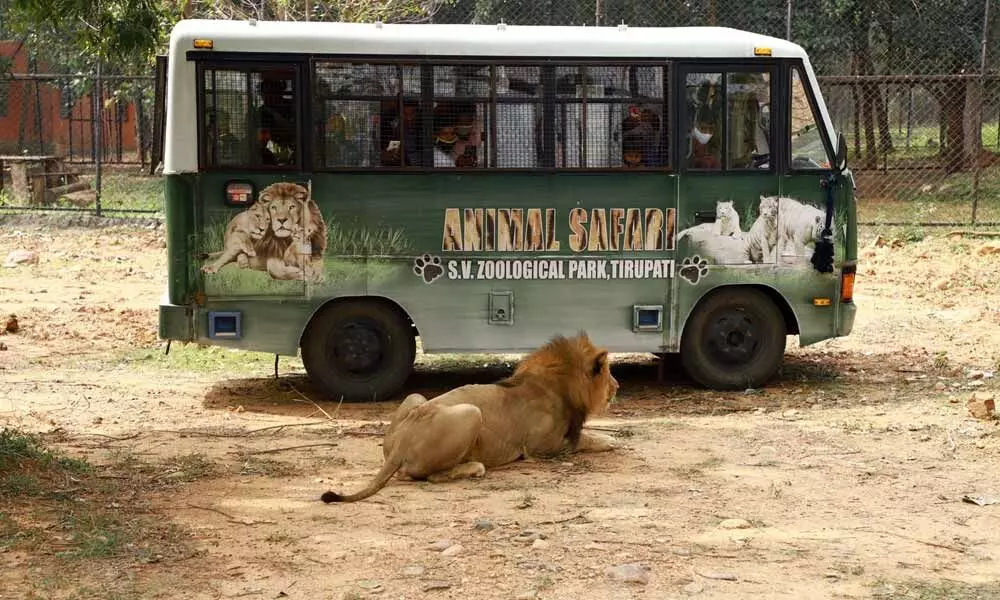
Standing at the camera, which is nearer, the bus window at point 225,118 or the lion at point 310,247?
the bus window at point 225,118

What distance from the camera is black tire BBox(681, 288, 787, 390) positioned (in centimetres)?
959

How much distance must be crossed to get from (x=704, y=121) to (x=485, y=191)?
165 centimetres

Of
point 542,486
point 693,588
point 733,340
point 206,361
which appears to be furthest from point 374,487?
point 206,361

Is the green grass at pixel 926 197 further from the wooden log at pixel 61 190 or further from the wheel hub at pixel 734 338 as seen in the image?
the wooden log at pixel 61 190

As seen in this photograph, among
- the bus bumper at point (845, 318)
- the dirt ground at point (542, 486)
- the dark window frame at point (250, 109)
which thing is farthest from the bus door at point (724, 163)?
the dark window frame at point (250, 109)

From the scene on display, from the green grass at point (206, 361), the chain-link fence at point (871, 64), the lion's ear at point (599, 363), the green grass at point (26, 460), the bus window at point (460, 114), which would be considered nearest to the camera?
the green grass at point (26, 460)

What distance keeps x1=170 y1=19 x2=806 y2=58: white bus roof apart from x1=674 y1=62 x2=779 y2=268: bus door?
16 cm

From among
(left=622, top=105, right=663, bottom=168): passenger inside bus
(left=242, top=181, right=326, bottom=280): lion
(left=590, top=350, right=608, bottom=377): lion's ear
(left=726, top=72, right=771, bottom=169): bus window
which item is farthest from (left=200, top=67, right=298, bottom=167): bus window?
(left=726, top=72, right=771, bottom=169): bus window

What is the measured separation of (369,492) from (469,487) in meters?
0.60

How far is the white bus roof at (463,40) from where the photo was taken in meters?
8.88

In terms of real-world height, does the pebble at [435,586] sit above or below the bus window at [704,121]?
below

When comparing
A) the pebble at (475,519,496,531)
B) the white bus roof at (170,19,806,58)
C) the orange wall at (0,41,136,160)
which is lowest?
the pebble at (475,519,496,531)

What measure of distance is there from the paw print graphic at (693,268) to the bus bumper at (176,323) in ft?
11.3

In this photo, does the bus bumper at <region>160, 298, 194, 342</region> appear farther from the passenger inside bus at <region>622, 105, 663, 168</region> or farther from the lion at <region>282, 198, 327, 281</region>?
the passenger inside bus at <region>622, 105, 663, 168</region>
